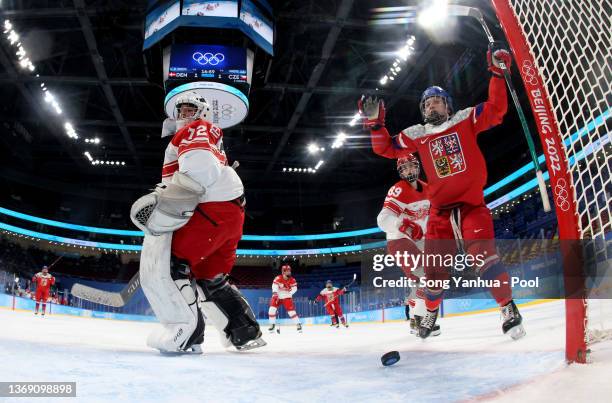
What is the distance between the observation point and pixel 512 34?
5.59ft

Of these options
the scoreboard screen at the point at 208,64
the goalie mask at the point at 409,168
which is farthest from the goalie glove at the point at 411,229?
the scoreboard screen at the point at 208,64

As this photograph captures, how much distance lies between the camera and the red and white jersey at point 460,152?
2639mm

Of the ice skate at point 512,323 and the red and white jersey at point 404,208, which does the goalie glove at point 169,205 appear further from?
the red and white jersey at point 404,208

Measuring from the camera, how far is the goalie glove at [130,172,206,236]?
2158 millimetres

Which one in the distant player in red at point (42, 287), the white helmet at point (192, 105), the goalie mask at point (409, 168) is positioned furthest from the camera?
the distant player in red at point (42, 287)

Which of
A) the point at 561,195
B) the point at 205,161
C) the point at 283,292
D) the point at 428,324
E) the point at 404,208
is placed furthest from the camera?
the point at 283,292

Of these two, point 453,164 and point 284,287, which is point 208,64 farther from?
point 453,164

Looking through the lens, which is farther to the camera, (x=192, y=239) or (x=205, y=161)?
(x=192, y=239)

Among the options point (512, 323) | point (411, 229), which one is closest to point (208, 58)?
point (411, 229)

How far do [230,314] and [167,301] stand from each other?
14.0 inches

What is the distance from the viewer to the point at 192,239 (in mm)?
2348

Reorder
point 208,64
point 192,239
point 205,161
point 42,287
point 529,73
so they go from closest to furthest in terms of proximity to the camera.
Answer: point 529,73 → point 205,161 → point 192,239 → point 208,64 → point 42,287

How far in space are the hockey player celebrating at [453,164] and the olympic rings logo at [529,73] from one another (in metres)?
0.80

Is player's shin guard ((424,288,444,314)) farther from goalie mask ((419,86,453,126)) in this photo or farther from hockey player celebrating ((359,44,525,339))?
goalie mask ((419,86,453,126))
